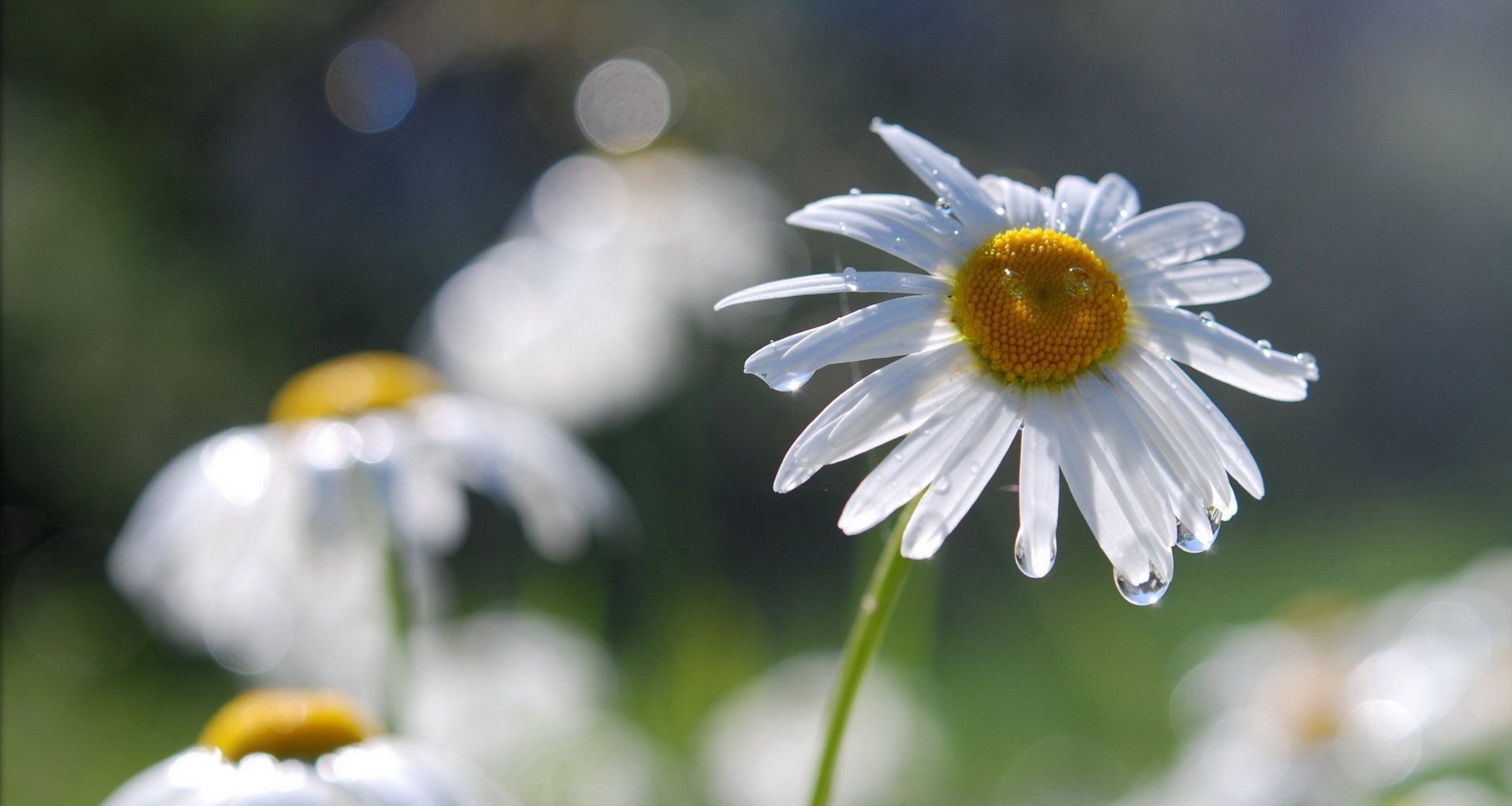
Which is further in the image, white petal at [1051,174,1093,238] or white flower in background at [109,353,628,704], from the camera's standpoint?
white flower in background at [109,353,628,704]

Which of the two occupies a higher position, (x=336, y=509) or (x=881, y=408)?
(x=336, y=509)

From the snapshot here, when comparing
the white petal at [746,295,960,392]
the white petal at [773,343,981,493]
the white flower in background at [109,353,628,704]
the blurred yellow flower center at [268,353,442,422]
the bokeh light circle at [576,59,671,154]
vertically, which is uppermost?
the bokeh light circle at [576,59,671,154]

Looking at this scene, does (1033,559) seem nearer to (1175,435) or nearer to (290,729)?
(1175,435)

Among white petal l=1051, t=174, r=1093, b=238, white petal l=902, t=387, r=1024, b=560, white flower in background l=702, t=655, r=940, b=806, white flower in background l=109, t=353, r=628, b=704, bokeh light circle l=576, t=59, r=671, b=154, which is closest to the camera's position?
white petal l=902, t=387, r=1024, b=560

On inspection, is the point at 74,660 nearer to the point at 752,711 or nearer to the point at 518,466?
the point at 752,711

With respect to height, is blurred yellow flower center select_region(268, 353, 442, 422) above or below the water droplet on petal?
above

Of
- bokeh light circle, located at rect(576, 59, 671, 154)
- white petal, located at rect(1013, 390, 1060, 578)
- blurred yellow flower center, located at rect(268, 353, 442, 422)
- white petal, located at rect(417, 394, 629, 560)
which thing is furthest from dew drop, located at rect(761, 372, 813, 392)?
bokeh light circle, located at rect(576, 59, 671, 154)

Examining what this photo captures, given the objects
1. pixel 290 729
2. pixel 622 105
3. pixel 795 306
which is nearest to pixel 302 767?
pixel 290 729

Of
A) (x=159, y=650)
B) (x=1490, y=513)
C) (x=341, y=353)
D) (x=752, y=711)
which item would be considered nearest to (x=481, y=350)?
(x=752, y=711)

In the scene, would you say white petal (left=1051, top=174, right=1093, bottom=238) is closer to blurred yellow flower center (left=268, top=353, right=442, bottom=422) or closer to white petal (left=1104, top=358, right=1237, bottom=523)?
white petal (left=1104, top=358, right=1237, bottom=523)
